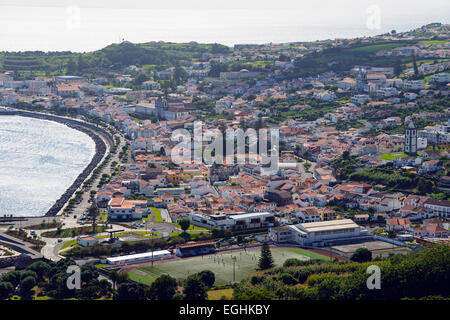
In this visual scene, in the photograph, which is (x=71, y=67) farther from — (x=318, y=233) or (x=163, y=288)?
(x=163, y=288)

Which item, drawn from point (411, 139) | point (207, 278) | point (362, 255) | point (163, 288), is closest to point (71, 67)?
point (411, 139)

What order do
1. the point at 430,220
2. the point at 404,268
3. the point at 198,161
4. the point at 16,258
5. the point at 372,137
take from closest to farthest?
the point at 404,268 → the point at 16,258 → the point at 430,220 → the point at 198,161 → the point at 372,137

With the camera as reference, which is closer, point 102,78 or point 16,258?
point 16,258

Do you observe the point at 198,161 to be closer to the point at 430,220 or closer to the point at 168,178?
the point at 168,178

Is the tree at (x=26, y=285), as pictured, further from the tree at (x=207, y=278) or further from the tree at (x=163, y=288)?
the tree at (x=207, y=278)

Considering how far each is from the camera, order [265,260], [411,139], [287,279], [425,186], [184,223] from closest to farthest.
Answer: [287,279], [265,260], [184,223], [425,186], [411,139]

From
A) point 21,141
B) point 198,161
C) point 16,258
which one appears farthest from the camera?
point 21,141
